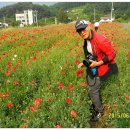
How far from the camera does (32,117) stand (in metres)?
3.95

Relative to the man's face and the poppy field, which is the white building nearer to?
the poppy field

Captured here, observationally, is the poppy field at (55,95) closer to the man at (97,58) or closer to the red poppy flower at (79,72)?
the red poppy flower at (79,72)

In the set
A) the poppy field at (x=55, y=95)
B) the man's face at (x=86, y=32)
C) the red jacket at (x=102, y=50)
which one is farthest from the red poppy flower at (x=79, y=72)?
the man's face at (x=86, y=32)

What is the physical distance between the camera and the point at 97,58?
4379 mm

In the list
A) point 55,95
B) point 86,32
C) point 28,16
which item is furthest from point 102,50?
point 28,16

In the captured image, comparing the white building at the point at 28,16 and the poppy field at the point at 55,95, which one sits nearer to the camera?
the poppy field at the point at 55,95

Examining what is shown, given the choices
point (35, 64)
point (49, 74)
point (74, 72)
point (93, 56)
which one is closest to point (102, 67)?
point (93, 56)

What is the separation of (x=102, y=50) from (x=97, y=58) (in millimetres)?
214

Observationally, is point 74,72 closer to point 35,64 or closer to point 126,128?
point 35,64

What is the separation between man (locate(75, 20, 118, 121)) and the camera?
13.7 feet

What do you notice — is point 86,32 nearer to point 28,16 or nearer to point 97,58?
point 97,58

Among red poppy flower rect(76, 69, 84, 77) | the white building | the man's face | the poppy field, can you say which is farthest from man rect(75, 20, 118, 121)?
the white building

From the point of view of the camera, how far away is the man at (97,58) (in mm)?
4180

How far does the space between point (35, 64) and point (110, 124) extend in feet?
7.64
